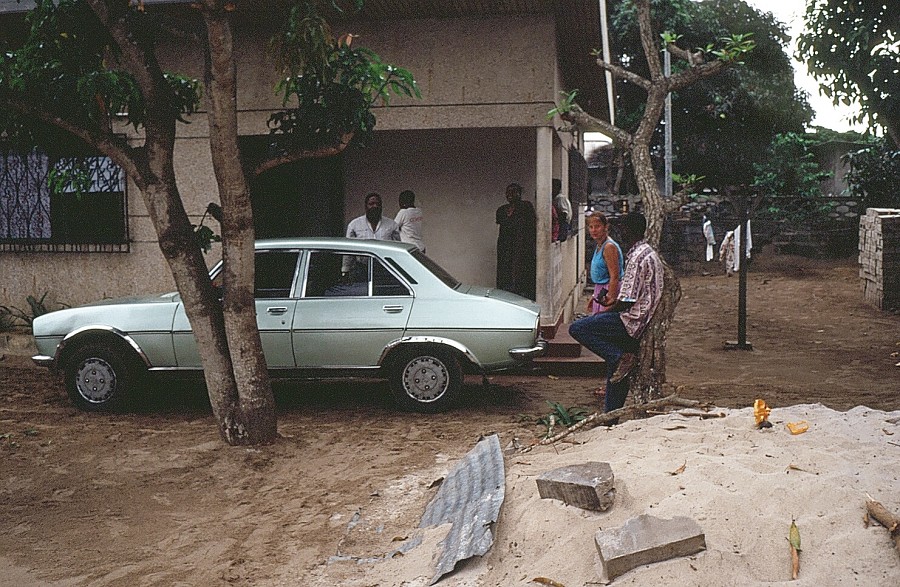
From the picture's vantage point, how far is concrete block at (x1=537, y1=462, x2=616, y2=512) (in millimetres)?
→ 4234

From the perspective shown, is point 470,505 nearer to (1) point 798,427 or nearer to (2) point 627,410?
(2) point 627,410

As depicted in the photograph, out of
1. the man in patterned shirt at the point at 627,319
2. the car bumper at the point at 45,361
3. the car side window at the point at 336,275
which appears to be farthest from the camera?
the car bumper at the point at 45,361

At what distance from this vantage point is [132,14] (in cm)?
655

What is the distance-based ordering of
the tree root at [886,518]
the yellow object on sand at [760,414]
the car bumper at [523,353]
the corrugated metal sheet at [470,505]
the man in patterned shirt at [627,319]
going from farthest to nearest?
the car bumper at [523,353] < the man in patterned shirt at [627,319] < the yellow object on sand at [760,414] < the corrugated metal sheet at [470,505] < the tree root at [886,518]

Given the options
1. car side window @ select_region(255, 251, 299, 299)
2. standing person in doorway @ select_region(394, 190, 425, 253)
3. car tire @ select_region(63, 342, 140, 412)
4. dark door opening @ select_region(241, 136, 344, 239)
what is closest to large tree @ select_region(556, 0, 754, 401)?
car side window @ select_region(255, 251, 299, 299)

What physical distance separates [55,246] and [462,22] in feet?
18.2

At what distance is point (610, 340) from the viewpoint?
6551 millimetres

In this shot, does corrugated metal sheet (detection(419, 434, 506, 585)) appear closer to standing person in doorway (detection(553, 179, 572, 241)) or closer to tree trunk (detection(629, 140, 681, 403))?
tree trunk (detection(629, 140, 681, 403))

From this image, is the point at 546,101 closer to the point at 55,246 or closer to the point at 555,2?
the point at 555,2

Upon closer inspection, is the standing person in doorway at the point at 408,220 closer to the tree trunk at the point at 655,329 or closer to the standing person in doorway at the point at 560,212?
the standing person in doorway at the point at 560,212

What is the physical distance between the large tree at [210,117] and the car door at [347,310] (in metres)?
0.92

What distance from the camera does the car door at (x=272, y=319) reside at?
7543 millimetres

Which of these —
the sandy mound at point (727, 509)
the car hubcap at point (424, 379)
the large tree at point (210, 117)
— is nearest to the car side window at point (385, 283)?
the car hubcap at point (424, 379)

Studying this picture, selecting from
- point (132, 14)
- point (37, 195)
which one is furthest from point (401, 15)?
point (37, 195)
